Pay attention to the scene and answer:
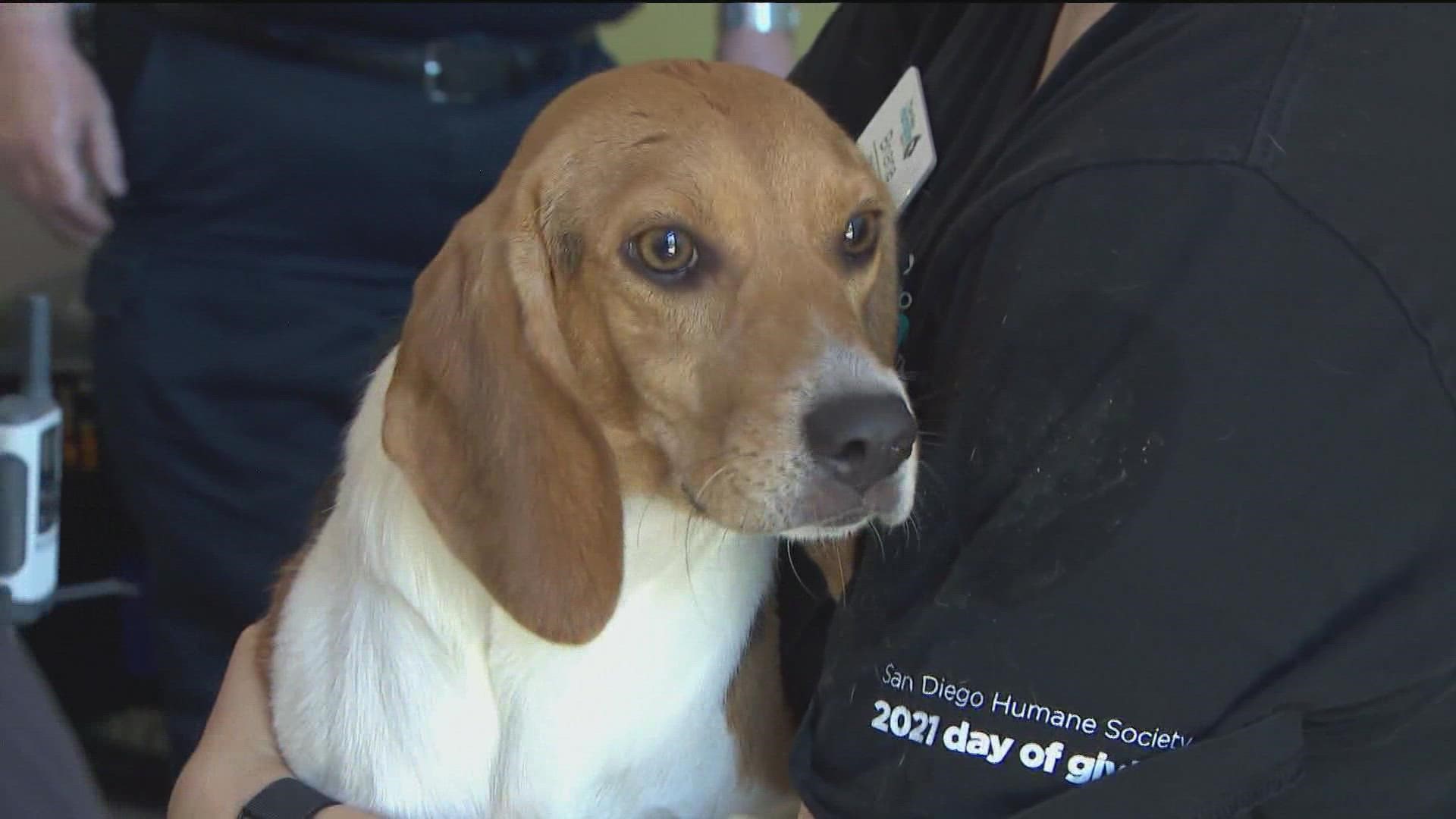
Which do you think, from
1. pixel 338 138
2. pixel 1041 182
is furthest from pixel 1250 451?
pixel 338 138

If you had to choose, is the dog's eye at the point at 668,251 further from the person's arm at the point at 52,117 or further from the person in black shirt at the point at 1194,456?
the person's arm at the point at 52,117

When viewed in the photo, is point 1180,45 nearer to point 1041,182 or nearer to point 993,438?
point 1041,182

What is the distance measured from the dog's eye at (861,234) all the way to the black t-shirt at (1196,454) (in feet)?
0.72

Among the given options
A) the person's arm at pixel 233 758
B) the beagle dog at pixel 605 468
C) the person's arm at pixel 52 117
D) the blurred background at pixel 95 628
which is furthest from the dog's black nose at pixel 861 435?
the blurred background at pixel 95 628

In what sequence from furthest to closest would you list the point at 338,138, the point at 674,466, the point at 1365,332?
the point at 338,138 < the point at 674,466 < the point at 1365,332

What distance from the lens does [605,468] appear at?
1.02 meters

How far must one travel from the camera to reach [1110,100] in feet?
2.73

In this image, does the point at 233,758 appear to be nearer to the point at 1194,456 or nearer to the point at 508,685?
the point at 508,685

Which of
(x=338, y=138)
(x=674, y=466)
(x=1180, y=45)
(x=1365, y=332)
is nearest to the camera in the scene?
(x=1365, y=332)

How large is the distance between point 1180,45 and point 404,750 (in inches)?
29.3

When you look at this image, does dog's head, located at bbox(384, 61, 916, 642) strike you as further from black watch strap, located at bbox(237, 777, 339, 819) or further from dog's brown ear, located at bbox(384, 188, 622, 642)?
black watch strap, located at bbox(237, 777, 339, 819)

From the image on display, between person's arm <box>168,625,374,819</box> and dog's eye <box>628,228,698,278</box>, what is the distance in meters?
0.46

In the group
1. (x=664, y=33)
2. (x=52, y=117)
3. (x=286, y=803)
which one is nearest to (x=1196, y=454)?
(x=286, y=803)

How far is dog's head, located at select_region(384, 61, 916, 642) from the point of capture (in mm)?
972
